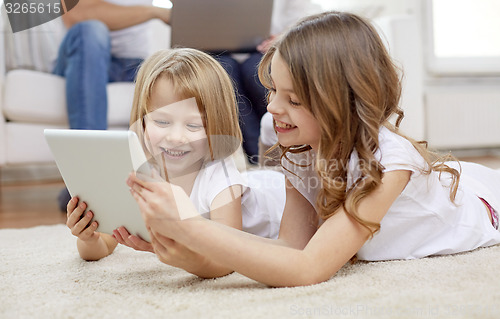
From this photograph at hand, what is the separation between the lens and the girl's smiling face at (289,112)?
725 millimetres

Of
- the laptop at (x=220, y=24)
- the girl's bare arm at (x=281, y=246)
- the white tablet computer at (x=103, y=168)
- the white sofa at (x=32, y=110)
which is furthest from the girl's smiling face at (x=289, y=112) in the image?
the white sofa at (x=32, y=110)

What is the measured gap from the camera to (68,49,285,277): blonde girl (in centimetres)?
84

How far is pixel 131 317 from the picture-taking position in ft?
1.80

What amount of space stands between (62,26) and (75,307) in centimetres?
147

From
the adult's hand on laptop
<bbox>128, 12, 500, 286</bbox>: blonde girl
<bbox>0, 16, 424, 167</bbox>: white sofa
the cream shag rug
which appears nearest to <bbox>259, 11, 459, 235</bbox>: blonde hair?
<bbox>128, 12, 500, 286</bbox>: blonde girl

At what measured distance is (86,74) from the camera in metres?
1.57

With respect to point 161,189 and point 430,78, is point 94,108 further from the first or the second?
point 430,78

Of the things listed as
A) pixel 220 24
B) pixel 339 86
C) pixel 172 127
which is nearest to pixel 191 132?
pixel 172 127

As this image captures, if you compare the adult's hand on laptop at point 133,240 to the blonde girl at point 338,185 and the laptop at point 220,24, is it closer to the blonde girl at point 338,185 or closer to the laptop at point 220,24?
the blonde girl at point 338,185

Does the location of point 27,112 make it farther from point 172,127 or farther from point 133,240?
point 133,240

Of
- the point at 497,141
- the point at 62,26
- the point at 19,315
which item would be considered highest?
the point at 62,26

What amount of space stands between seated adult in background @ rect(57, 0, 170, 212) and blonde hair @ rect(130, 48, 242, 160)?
2.33 feet

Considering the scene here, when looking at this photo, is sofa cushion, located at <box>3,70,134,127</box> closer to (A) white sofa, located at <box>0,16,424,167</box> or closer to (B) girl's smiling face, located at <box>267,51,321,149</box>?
(A) white sofa, located at <box>0,16,424,167</box>

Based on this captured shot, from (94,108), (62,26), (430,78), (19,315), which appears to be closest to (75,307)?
(19,315)
